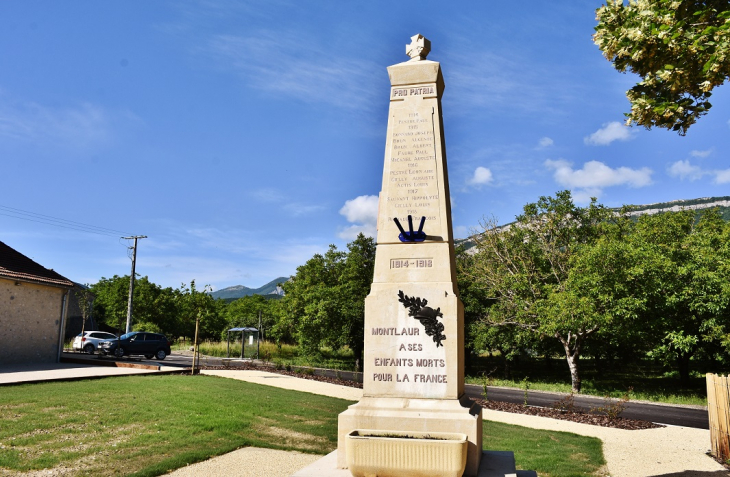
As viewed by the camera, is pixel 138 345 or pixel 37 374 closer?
pixel 37 374

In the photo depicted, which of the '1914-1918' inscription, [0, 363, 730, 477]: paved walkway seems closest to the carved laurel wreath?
the '1914-1918' inscription

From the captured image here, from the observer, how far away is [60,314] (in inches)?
896

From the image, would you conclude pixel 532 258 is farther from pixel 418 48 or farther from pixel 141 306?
pixel 141 306

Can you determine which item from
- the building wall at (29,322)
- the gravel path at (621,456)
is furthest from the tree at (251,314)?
the gravel path at (621,456)

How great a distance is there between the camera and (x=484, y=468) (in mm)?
6023

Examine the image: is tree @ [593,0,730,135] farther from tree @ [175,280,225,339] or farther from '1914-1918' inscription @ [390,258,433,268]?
tree @ [175,280,225,339]

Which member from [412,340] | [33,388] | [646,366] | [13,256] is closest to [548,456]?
[412,340]

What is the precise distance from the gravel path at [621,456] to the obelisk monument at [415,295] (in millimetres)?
2342

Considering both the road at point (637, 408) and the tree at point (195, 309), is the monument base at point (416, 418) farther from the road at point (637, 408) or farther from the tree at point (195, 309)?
the tree at point (195, 309)

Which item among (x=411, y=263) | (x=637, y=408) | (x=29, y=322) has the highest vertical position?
(x=411, y=263)

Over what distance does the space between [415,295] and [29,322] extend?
20.9 m

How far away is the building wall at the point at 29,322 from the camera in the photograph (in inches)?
791

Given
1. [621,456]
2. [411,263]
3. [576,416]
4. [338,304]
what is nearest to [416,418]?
[411,263]

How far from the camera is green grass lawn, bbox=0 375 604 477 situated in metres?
7.46
